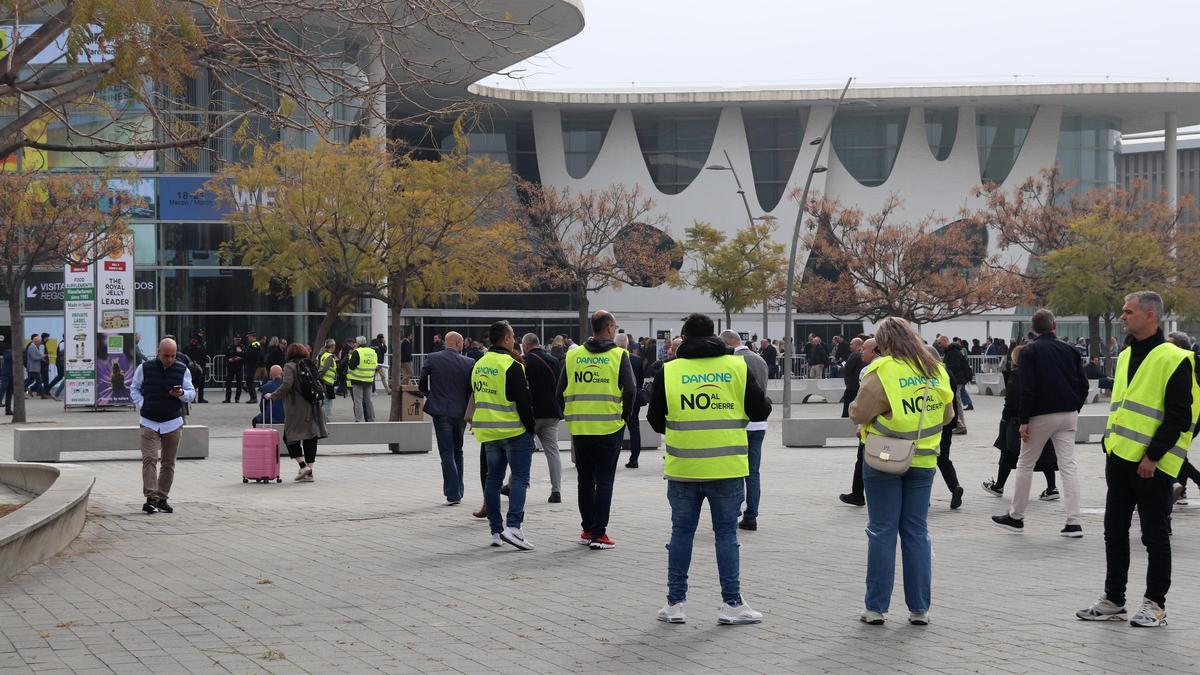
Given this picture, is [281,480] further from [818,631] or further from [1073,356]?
[818,631]

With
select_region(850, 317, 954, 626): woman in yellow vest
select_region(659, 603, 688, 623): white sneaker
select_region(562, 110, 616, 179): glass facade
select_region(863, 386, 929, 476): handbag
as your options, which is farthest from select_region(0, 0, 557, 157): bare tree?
select_region(562, 110, 616, 179): glass facade

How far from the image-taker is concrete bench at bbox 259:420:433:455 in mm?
20188

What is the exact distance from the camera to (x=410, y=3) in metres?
10.9

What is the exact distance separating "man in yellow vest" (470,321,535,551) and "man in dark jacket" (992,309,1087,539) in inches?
153

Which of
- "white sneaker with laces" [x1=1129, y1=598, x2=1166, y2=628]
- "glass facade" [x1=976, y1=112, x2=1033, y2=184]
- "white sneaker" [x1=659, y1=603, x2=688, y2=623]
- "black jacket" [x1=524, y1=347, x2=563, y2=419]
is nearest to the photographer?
"white sneaker with laces" [x1=1129, y1=598, x2=1166, y2=628]

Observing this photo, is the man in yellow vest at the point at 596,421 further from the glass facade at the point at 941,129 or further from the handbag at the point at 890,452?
the glass facade at the point at 941,129

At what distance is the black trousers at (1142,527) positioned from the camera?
7.35m

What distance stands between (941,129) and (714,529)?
60645 mm

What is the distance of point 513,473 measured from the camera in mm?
10758

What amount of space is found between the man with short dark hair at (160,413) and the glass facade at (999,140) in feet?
189

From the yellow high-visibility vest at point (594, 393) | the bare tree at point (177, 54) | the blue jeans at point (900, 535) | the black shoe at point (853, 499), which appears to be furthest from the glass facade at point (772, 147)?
the blue jeans at point (900, 535)

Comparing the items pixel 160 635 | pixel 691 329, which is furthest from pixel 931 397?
pixel 160 635

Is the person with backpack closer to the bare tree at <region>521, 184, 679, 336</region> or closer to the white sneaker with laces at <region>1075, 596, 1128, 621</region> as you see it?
the white sneaker with laces at <region>1075, 596, 1128, 621</region>

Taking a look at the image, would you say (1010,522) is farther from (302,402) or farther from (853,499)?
(302,402)
